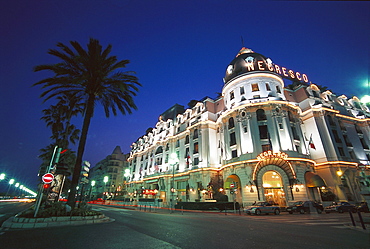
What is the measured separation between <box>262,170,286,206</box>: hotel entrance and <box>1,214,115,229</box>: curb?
26.1 m

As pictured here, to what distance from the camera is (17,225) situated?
8922 millimetres

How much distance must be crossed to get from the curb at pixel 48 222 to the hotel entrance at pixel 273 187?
26091 millimetres

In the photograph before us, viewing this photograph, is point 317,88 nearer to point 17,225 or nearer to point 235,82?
point 235,82

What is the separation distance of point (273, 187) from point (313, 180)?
5965 millimetres

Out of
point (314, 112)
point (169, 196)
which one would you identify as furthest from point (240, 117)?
point (169, 196)

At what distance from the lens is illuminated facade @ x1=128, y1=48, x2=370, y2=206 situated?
2833 centimetres

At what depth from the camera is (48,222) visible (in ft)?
31.8

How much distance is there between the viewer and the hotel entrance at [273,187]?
94.1ft

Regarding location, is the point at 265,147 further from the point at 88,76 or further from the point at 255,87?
the point at 88,76

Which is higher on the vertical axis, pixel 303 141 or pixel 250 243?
pixel 303 141

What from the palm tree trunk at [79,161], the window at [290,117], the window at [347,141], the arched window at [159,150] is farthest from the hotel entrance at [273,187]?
the arched window at [159,150]

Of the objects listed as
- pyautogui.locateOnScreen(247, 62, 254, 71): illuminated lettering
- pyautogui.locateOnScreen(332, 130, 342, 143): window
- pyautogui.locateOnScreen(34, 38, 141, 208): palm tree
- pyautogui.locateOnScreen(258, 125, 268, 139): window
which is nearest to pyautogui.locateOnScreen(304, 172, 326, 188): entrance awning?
pyautogui.locateOnScreen(258, 125, 268, 139): window

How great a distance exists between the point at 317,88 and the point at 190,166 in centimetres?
3362

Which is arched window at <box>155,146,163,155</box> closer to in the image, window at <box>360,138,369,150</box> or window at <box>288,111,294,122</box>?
window at <box>288,111,294,122</box>
